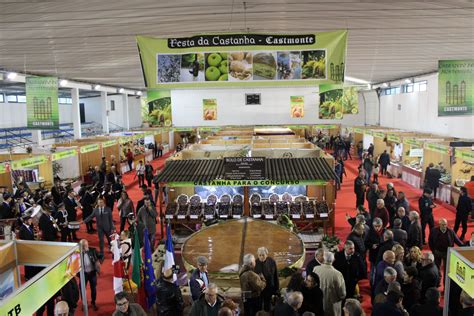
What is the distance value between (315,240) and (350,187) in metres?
7.52

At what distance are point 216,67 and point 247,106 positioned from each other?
2347 centimetres

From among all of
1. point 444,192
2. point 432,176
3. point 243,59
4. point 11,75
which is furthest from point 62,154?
point 444,192

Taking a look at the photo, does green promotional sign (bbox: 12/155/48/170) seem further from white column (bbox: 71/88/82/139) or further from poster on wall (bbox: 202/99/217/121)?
poster on wall (bbox: 202/99/217/121)

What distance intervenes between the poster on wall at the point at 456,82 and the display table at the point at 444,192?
3912 mm

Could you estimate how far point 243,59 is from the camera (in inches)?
291

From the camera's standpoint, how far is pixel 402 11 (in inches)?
307

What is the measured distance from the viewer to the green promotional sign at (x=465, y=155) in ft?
37.5

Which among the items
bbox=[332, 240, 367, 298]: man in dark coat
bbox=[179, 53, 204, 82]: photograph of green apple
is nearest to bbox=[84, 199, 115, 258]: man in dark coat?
bbox=[179, 53, 204, 82]: photograph of green apple

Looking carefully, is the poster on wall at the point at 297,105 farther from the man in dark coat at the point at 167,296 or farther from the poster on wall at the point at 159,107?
the man in dark coat at the point at 167,296

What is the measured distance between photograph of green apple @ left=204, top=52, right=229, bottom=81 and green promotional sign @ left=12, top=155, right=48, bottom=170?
23.9 ft

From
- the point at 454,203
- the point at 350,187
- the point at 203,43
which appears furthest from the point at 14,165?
the point at 454,203

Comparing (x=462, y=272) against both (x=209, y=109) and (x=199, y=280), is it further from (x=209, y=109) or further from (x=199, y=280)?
(x=209, y=109)

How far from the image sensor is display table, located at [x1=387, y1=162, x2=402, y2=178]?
18.9 m

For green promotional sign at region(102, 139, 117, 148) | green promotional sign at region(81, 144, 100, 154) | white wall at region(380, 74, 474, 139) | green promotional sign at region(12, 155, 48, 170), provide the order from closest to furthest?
green promotional sign at region(12, 155, 48, 170)
green promotional sign at region(81, 144, 100, 154)
white wall at region(380, 74, 474, 139)
green promotional sign at region(102, 139, 117, 148)
